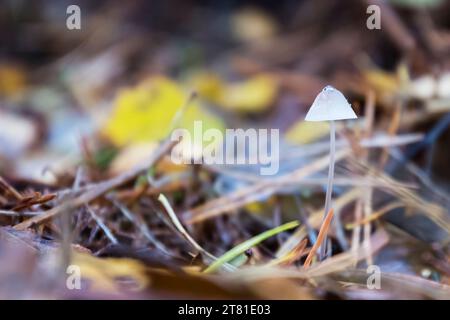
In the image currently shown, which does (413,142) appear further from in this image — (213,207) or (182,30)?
(182,30)

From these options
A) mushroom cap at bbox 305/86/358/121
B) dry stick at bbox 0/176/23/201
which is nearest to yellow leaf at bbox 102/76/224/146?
dry stick at bbox 0/176/23/201

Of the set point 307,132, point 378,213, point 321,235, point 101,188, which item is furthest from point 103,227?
point 307,132

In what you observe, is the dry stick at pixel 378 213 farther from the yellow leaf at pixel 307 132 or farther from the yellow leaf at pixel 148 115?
the yellow leaf at pixel 148 115

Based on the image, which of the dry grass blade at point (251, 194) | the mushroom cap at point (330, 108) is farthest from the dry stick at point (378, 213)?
the mushroom cap at point (330, 108)

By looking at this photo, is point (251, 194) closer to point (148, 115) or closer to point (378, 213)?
point (378, 213)
